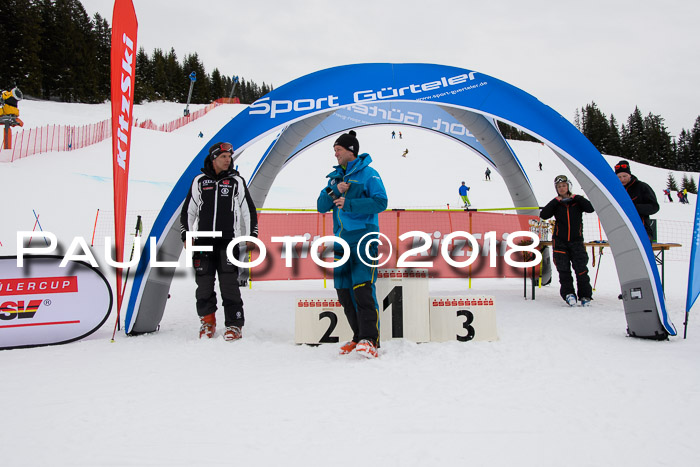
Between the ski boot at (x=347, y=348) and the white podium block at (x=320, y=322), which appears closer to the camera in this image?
the ski boot at (x=347, y=348)

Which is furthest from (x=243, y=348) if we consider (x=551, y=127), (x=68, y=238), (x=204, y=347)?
(x=68, y=238)

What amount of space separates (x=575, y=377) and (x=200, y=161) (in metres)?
3.95

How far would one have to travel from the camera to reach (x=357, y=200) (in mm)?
3613

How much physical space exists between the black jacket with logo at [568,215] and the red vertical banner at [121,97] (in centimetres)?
550

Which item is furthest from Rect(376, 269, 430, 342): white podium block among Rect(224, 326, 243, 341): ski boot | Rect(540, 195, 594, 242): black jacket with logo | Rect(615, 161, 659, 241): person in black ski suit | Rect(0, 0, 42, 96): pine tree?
Rect(0, 0, 42, 96): pine tree

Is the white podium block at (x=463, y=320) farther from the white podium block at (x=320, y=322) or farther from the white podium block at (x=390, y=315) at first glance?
the white podium block at (x=320, y=322)

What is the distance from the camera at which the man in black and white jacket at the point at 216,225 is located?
4293 mm

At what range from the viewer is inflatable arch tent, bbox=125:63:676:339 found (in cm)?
424

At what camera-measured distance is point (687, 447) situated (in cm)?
200

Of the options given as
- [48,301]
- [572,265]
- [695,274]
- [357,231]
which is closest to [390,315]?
[357,231]

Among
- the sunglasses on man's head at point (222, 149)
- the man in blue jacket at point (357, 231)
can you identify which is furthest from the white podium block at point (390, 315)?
the sunglasses on man's head at point (222, 149)

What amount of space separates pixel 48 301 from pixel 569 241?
6.33 m

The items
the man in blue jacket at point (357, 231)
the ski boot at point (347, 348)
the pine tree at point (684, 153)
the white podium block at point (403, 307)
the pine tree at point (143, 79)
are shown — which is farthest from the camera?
the pine tree at point (684, 153)

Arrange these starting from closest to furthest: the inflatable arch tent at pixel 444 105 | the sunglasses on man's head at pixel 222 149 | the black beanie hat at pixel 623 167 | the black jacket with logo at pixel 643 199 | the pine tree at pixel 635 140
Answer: the inflatable arch tent at pixel 444 105 → the sunglasses on man's head at pixel 222 149 → the black jacket with logo at pixel 643 199 → the black beanie hat at pixel 623 167 → the pine tree at pixel 635 140
